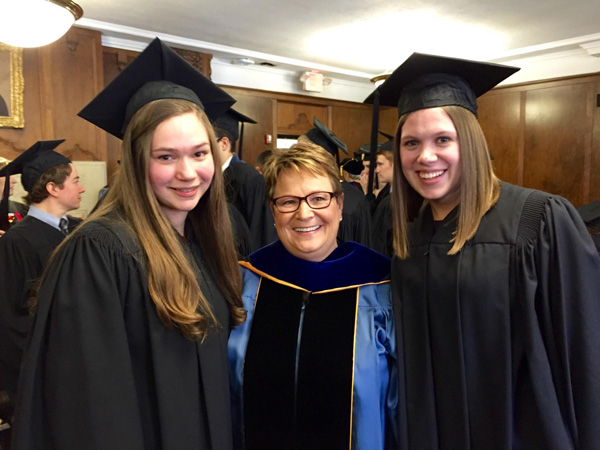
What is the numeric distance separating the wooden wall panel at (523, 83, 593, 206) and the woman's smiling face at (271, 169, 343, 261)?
618 centimetres

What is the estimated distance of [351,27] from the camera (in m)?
5.11

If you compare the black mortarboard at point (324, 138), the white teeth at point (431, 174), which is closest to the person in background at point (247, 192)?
the black mortarboard at point (324, 138)

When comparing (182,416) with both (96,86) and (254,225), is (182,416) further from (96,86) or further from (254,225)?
(96,86)

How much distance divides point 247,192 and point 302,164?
65.8 inches

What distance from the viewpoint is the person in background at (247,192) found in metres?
3.12

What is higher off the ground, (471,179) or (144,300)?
(471,179)

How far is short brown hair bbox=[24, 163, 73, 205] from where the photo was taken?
2738 millimetres

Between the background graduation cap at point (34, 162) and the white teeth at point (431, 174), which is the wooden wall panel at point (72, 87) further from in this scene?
the white teeth at point (431, 174)

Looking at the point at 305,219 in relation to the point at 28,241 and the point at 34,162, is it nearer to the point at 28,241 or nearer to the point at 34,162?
the point at 28,241

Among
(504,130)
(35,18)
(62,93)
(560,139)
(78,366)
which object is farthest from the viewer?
(504,130)

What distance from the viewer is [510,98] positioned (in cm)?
685

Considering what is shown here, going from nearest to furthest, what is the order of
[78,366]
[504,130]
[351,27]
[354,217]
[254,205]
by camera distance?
1. [78,366]
2. [254,205]
3. [354,217]
4. [351,27]
5. [504,130]

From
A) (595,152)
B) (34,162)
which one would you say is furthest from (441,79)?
(595,152)

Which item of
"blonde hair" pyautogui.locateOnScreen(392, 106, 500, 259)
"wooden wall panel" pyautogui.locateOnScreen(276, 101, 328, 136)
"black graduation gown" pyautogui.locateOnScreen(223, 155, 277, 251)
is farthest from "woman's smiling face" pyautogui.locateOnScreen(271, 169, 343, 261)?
"wooden wall panel" pyautogui.locateOnScreen(276, 101, 328, 136)
